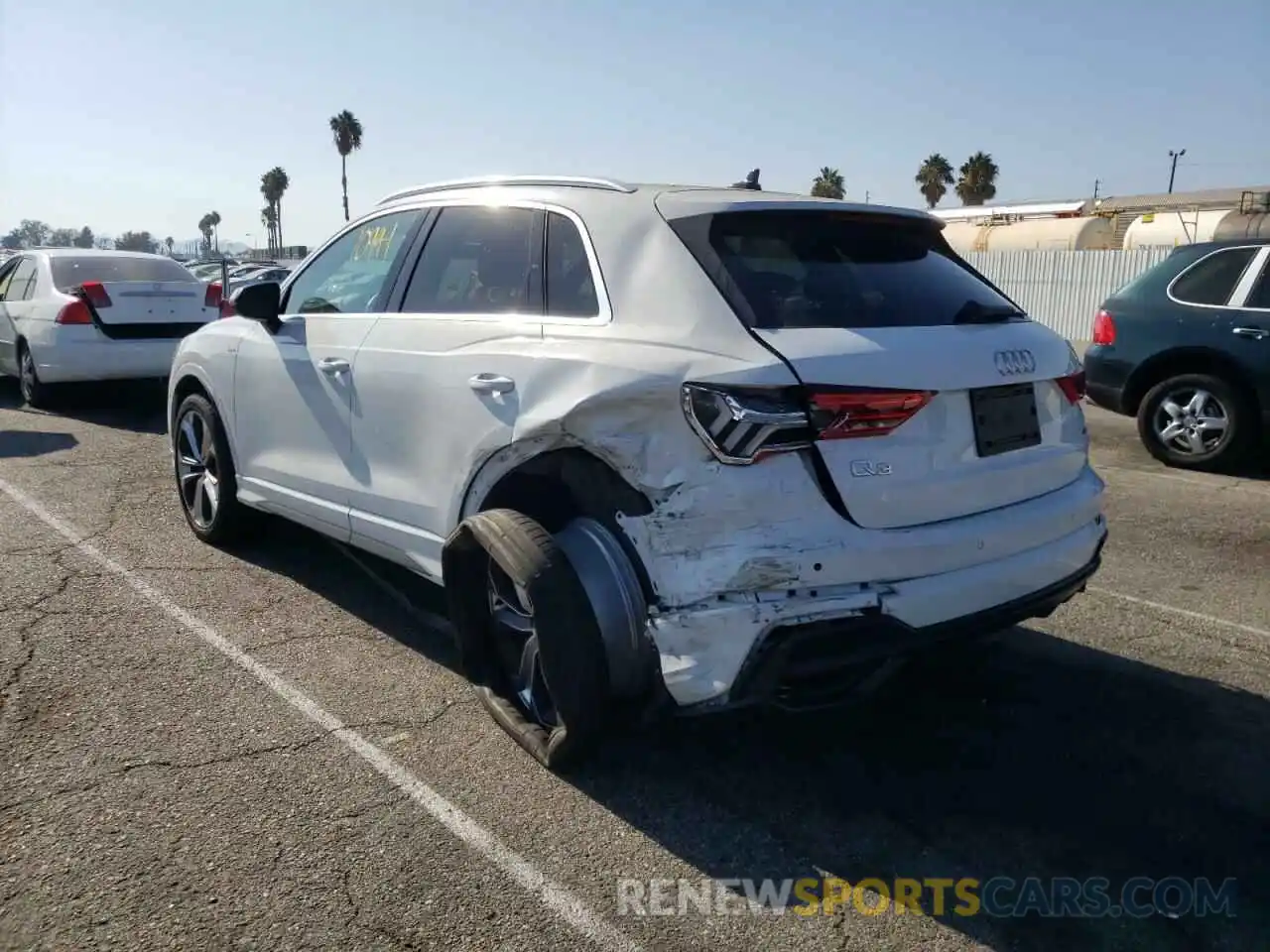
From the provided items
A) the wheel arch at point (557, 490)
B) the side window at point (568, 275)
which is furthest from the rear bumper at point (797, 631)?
the side window at point (568, 275)

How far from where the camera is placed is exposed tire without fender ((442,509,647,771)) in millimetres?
3115

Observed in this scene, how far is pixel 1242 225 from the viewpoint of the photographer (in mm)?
20016

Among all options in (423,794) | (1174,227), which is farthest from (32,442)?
(1174,227)

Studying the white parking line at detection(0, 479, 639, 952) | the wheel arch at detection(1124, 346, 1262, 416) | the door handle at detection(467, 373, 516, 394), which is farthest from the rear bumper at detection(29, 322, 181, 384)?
the wheel arch at detection(1124, 346, 1262, 416)

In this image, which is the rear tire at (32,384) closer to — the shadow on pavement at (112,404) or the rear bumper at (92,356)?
the shadow on pavement at (112,404)

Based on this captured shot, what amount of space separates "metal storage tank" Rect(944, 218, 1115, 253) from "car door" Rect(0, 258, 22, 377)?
20.6 metres

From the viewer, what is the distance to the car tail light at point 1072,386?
356cm

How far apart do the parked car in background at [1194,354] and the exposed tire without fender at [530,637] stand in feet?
21.0

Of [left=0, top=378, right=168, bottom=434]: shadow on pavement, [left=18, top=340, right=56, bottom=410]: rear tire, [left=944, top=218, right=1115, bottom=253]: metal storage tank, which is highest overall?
[left=944, top=218, right=1115, bottom=253]: metal storage tank

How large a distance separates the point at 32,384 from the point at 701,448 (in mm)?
9767

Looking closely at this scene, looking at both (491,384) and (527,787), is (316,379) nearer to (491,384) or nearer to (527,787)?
(491,384)

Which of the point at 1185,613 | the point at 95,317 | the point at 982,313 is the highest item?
the point at 982,313

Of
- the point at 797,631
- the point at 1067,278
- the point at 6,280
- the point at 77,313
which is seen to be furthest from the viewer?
the point at 1067,278

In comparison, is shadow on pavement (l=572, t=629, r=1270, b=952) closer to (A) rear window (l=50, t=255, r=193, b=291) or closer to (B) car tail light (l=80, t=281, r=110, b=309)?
(B) car tail light (l=80, t=281, r=110, b=309)
